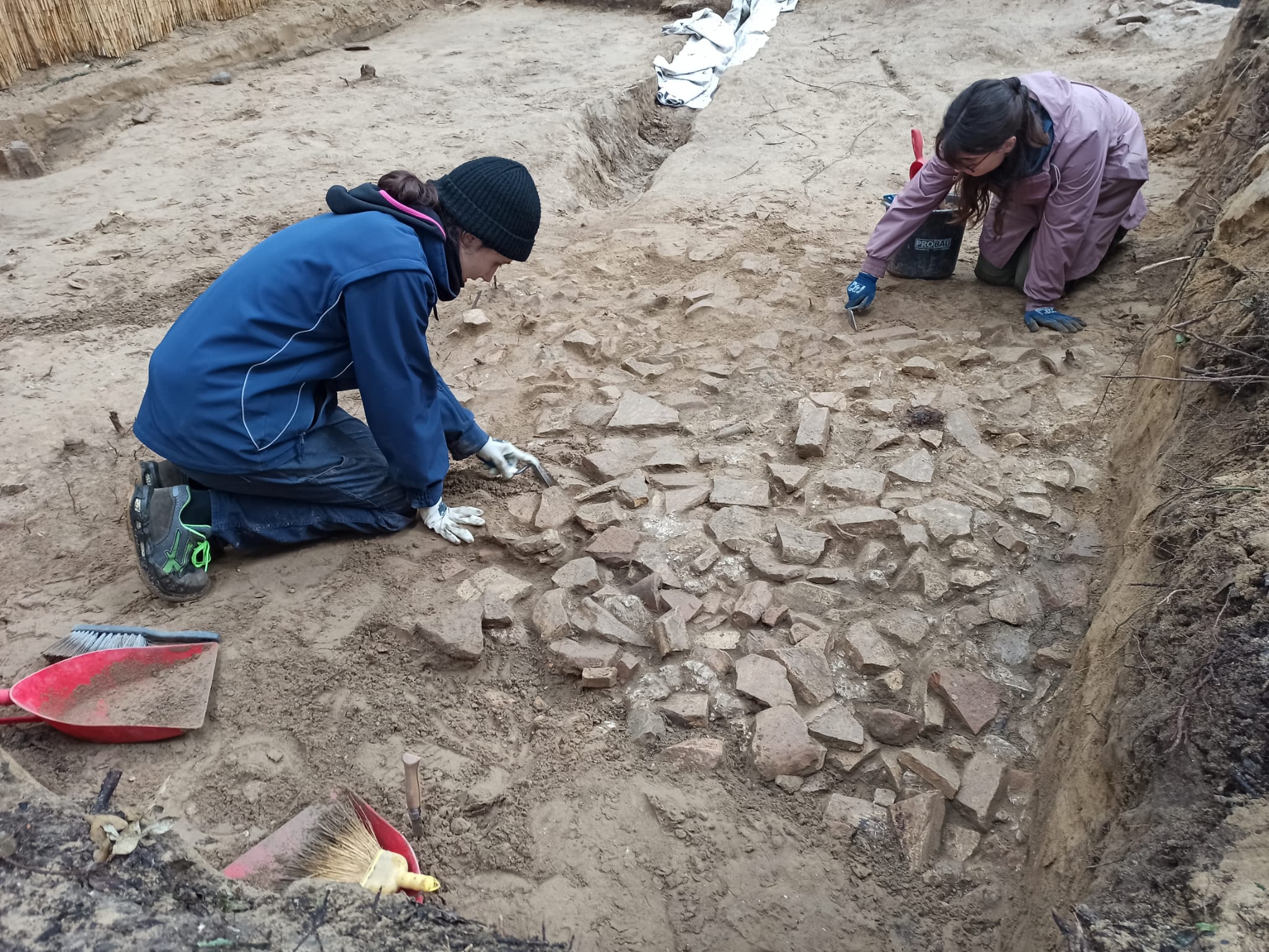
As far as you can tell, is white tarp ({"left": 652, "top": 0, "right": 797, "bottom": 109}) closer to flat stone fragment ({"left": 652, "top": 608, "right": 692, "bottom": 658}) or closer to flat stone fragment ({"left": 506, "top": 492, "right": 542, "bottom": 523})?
flat stone fragment ({"left": 506, "top": 492, "right": 542, "bottom": 523})

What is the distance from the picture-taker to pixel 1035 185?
383cm

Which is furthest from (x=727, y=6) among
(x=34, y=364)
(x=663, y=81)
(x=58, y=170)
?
(x=34, y=364)

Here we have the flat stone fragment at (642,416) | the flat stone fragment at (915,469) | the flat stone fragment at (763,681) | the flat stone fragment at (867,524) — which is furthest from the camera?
the flat stone fragment at (642,416)

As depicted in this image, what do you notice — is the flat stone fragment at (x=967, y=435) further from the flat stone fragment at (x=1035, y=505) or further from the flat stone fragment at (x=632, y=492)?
the flat stone fragment at (x=632, y=492)

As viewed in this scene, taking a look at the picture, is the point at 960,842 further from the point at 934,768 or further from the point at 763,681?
the point at 763,681

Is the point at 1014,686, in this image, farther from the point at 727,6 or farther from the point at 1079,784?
the point at 727,6

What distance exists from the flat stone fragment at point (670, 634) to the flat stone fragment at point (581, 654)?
0.12 metres

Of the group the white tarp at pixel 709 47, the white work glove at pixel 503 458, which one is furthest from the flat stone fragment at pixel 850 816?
the white tarp at pixel 709 47

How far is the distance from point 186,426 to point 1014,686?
248 cm

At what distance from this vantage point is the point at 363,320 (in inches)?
97.4

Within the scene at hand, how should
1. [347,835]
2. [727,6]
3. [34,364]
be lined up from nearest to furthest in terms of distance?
[347,835] → [34,364] → [727,6]

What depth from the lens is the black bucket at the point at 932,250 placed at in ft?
13.9

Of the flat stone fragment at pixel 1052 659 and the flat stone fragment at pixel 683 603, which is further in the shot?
the flat stone fragment at pixel 683 603

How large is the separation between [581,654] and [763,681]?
527mm
